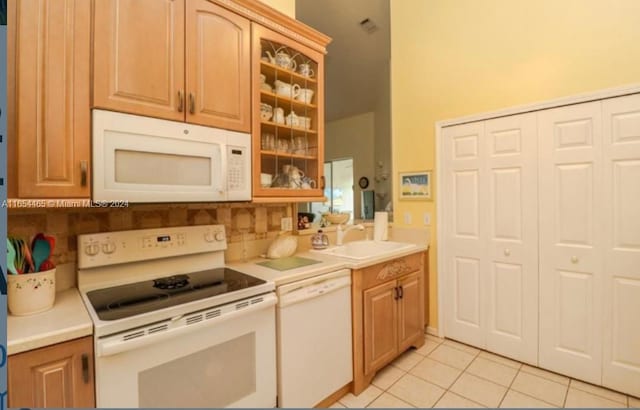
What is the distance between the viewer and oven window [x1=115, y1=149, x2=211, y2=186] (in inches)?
47.9

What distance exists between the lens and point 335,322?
1662 mm

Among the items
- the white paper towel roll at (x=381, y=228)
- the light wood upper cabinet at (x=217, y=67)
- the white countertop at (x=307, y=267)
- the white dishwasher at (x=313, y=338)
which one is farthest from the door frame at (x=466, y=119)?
the light wood upper cabinet at (x=217, y=67)

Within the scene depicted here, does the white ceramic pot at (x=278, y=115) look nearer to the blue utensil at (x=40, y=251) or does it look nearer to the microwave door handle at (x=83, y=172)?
the microwave door handle at (x=83, y=172)

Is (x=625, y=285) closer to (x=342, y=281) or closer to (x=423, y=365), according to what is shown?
(x=423, y=365)

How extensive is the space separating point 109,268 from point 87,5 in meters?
1.08

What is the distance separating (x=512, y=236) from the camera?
2.13 meters

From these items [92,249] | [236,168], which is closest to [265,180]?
[236,168]

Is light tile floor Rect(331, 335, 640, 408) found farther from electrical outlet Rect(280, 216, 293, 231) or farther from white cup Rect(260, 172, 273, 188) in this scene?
white cup Rect(260, 172, 273, 188)

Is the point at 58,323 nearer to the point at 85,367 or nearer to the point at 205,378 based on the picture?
the point at 85,367

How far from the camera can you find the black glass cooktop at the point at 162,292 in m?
1.09

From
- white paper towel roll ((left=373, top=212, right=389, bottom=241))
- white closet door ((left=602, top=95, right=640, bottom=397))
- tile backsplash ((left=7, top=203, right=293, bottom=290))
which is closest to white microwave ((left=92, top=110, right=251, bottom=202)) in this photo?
tile backsplash ((left=7, top=203, right=293, bottom=290))

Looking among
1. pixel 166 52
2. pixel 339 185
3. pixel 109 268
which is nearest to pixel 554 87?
pixel 166 52

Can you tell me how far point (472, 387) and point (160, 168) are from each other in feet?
7.10

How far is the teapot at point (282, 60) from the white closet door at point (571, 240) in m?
1.67
